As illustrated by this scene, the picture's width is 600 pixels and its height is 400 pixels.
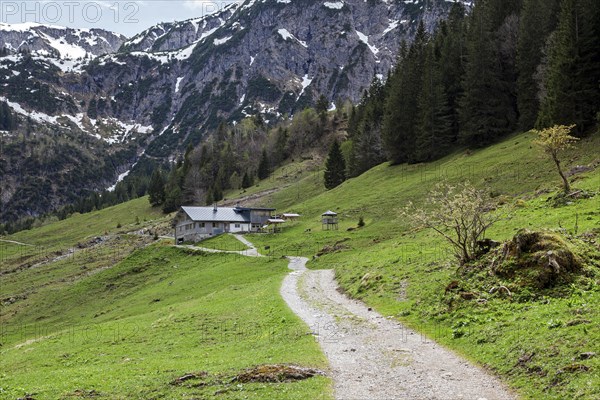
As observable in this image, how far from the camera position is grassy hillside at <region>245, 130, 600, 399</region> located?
15.0 m

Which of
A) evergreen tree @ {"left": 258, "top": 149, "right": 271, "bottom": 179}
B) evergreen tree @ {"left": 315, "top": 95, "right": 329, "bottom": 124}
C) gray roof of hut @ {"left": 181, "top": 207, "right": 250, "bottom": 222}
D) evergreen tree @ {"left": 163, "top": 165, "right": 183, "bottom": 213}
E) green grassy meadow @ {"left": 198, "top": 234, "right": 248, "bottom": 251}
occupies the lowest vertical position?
green grassy meadow @ {"left": 198, "top": 234, "right": 248, "bottom": 251}

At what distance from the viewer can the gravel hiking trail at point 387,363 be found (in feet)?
47.4

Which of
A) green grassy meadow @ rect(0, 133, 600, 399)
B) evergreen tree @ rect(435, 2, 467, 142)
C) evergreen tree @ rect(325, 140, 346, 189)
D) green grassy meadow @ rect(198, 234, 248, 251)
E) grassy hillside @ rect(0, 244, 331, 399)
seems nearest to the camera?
green grassy meadow @ rect(0, 133, 600, 399)

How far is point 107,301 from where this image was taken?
6278cm

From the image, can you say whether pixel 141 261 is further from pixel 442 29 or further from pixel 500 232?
pixel 442 29

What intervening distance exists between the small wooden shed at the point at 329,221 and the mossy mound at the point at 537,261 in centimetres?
5241

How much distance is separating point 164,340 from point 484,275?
60.6 ft

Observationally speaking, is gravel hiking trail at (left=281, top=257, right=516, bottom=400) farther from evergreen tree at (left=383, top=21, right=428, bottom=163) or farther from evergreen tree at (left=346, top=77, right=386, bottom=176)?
evergreen tree at (left=346, top=77, right=386, bottom=176)

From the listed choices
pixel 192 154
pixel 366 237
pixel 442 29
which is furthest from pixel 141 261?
pixel 192 154

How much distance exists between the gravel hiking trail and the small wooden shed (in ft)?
155

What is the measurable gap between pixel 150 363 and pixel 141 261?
2277 inches

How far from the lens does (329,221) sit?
7812 centimetres

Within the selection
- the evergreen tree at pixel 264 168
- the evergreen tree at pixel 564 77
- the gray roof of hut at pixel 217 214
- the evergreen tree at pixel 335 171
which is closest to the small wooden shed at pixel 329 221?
the evergreen tree at pixel 564 77

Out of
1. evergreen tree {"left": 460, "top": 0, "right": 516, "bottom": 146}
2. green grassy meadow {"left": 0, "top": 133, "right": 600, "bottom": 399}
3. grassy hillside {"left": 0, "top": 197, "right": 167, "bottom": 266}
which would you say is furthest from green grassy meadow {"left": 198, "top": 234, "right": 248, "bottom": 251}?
grassy hillside {"left": 0, "top": 197, "right": 167, "bottom": 266}
